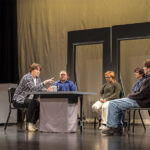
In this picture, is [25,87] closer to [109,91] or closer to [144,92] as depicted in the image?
[109,91]

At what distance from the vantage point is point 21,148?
2.87m

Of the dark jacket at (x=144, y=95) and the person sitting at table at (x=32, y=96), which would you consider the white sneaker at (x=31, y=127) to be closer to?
the person sitting at table at (x=32, y=96)

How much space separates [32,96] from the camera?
5.43 m

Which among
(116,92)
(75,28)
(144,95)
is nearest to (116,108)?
(144,95)

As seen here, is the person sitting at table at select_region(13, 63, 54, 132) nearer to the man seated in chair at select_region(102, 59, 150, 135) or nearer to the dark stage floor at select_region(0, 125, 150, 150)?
the man seated in chair at select_region(102, 59, 150, 135)

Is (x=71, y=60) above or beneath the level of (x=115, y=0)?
beneath

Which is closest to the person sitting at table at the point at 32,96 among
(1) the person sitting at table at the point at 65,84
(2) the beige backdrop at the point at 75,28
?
(1) the person sitting at table at the point at 65,84

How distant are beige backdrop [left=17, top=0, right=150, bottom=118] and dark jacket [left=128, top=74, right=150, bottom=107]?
229cm

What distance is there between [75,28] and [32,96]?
2.52 metres

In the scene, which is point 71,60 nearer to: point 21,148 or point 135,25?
point 135,25

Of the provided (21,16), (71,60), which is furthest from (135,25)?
(21,16)

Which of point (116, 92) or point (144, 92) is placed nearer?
point (144, 92)

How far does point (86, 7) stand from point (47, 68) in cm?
164

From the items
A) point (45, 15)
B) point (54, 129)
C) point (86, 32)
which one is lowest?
point (54, 129)
